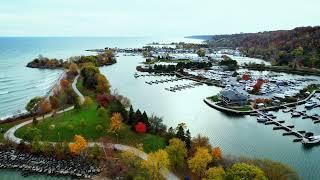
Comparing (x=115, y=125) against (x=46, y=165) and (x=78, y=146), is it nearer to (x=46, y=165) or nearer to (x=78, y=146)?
(x=78, y=146)

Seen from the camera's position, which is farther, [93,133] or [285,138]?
[285,138]

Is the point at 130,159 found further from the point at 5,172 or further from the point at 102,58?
the point at 102,58

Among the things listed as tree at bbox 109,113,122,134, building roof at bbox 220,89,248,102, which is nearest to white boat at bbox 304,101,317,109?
building roof at bbox 220,89,248,102

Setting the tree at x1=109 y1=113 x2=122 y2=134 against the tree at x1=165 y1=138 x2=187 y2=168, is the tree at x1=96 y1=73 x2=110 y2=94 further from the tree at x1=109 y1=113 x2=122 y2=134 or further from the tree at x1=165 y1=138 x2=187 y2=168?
the tree at x1=165 y1=138 x2=187 y2=168

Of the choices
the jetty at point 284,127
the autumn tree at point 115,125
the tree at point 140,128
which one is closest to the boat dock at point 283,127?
the jetty at point 284,127

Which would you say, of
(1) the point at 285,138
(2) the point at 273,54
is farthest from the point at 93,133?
(2) the point at 273,54

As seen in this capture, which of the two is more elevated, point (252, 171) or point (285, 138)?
point (252, 171)
